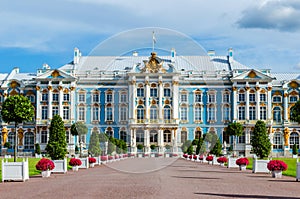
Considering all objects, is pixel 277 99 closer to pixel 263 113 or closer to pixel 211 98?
pixel 263 113

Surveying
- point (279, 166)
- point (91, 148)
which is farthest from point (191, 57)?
point (91, 148)

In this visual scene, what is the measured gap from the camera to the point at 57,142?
33.4 m

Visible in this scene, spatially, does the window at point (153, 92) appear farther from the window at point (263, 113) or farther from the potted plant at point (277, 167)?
the potted plant at point (277, 167)

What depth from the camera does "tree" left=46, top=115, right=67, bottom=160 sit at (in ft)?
107

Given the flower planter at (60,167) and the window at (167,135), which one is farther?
the window at (167,135)

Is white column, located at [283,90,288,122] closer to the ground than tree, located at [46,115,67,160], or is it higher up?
higher up

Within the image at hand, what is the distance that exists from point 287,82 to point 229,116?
9353mm

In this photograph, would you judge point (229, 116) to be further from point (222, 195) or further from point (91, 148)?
point (222, 195)

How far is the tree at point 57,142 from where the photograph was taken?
32594mm

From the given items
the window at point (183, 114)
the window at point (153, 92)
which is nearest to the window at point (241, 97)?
the window at point (183, 114)

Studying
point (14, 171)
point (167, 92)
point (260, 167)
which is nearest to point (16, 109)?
point (260, 167)

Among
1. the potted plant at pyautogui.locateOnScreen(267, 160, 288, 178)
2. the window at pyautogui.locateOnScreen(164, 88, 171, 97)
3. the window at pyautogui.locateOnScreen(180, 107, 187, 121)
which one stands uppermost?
the window at pyautogui.locateOnScreen(164, 88, 171, 97)

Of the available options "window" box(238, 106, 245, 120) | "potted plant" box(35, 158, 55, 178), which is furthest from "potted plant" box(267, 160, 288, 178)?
"window" box(238, 106, 245, 120)

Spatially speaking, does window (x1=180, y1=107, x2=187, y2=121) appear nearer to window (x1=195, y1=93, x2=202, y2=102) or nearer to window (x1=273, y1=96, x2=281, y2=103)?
window (x1=195, y1=93, x2=202, y2=102)
